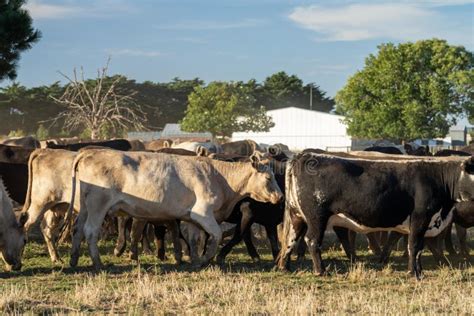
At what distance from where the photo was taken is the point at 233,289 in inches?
384

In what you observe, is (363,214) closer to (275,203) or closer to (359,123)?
(275,203)

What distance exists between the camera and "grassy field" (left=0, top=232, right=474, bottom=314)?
859 centimetres

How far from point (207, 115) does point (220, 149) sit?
141 feet

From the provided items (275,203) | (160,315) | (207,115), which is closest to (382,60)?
(207,115)

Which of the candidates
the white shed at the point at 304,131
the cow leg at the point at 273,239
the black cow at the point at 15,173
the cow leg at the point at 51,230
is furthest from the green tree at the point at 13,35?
the white shed at the point at 304,131

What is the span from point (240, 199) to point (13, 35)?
878 centimetres

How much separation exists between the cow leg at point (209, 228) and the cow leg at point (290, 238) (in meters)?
0.97

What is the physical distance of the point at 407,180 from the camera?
11414 mm

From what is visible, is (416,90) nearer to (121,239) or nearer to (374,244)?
(374,244)

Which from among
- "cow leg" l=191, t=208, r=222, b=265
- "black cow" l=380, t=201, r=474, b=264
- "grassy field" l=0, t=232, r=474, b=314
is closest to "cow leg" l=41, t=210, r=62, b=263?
"grassy field" l=0, t=232, r=474, b=314

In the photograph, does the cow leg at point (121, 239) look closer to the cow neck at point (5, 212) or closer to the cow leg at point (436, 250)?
the cow neck at point (5, 212)

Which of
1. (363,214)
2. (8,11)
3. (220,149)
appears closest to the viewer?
(363,214)

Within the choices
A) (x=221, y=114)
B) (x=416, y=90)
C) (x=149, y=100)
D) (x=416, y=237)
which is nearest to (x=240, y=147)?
(x=416, y=237)

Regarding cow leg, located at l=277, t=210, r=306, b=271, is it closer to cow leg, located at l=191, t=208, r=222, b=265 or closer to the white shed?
cow leg, located at l=191, t=208, r=222, b=265
